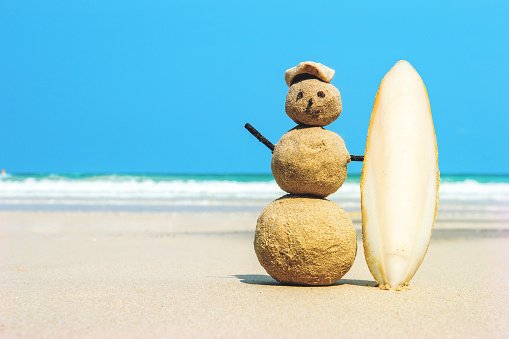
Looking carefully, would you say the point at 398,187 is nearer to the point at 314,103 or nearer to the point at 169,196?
the point at 314,103

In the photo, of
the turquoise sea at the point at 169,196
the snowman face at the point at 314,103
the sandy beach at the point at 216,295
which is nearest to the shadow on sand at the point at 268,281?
the sandy beach at the point at 216,295

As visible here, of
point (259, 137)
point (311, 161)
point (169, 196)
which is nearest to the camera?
point (311, 161)

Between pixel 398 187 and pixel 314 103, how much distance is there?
1.05 meters

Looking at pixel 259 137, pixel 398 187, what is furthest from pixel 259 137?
pixel 398 187

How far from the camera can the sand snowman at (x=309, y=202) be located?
457 cm

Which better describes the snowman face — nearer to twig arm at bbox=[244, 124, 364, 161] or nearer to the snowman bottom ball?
twig arm at bbox=[244, 124, 364, 161]

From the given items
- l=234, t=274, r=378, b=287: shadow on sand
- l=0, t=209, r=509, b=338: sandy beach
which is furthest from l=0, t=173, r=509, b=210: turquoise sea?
l=234, t=274, r=378, b=287: shadow on sand

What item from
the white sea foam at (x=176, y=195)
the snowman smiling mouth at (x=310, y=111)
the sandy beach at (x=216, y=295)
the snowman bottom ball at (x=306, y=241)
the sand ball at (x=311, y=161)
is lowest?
the sandy beach at (x=216, y=295)

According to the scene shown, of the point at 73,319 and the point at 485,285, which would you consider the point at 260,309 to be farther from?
the point at 485,285

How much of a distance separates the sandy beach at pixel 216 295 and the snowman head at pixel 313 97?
1.54 metres

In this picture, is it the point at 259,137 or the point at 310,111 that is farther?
the point at 259,137

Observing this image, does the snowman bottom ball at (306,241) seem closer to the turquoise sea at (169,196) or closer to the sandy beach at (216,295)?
the sandy beach at (216,295)

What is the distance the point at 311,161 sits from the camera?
15.3 ft

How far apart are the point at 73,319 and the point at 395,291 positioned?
105 inches
